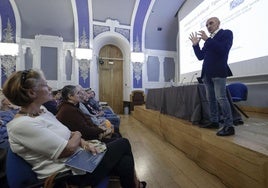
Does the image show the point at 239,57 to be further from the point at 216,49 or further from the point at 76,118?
the point at 76,118

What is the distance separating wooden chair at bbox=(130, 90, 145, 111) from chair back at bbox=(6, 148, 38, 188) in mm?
4994

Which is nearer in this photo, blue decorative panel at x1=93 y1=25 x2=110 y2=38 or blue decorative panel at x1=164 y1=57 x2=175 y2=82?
blue decorative panel at x1=93 y1=25 x2=110 y2=38

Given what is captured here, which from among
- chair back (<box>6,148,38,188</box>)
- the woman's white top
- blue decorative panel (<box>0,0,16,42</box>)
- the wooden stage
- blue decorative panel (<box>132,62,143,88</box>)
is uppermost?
blue decorative panel (<box>0,0,16,42</box>)

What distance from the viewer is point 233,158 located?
1281mm

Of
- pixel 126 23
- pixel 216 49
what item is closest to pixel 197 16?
pixel 126 23

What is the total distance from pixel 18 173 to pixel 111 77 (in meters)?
5.55

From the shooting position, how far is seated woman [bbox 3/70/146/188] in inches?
29.6

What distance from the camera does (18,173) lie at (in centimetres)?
76

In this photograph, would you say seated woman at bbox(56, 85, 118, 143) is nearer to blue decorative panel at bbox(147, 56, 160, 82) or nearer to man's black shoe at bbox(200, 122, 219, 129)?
man's black shoe at bbox(200, 122, 219, 129)

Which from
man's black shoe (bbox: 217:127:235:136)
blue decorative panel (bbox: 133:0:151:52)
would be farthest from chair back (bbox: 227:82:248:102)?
blue decorative panel (bbox: 133:0:151:52)

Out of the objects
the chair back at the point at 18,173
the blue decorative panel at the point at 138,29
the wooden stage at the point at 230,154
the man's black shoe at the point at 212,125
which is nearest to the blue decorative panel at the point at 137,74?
the blue decorative panel at the point at 138,29

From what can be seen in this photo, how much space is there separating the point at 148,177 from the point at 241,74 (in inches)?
100

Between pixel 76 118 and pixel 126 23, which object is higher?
pixel 126 23

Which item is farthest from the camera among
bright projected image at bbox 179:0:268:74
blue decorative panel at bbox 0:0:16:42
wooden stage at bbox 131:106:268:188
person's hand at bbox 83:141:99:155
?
blue decorative panel at bbox 0:0:16:42
